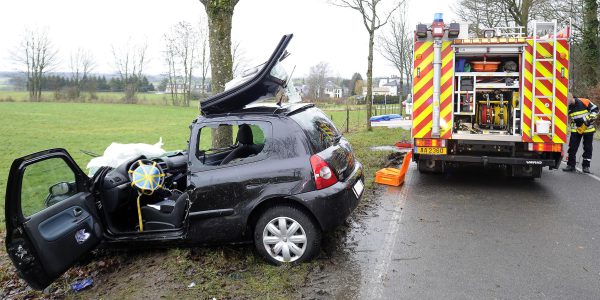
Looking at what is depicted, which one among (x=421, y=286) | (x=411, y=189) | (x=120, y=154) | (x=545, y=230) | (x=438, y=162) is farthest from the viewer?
(x=438, y=162)

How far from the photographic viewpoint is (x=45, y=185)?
4109mm

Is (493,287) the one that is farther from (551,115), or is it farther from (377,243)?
(551,115)

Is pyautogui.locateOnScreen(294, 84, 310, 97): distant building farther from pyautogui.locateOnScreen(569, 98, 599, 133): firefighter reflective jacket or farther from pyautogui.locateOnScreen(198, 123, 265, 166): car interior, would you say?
pyautogui.locateOnScreen(569, 98, 599, 133): firefighter reflective jacket

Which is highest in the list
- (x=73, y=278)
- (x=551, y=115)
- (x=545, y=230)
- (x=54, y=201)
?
(x=551, y=115)

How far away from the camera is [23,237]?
370cm

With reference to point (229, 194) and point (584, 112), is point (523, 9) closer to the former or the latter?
point (584, 112)


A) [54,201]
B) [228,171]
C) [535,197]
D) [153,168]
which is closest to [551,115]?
[535,197]

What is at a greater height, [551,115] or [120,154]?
[551,115]

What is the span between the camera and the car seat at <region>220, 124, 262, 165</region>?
5012 mm

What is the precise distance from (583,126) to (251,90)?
8.03 m

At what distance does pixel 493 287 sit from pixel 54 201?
12.8 feet

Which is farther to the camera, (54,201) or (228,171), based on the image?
(228,171)

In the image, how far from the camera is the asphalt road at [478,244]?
154 inches

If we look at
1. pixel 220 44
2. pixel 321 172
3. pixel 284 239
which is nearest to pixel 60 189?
pixel 284 239
